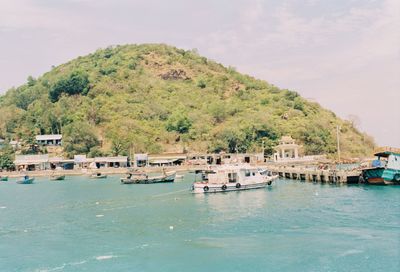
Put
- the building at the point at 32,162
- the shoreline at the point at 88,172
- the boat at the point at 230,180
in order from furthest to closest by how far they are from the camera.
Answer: the building at the point at 32,162 → the shoreline at the point at 88,172 → the boat at the point at 230,180

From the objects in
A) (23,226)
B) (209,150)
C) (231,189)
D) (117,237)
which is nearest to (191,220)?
(117,237)

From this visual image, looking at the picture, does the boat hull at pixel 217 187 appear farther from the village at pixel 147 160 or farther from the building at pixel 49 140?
the building at pixel 49 140

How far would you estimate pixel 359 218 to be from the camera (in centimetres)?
3900

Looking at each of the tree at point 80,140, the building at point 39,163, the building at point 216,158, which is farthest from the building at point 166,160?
the building at point 39,163

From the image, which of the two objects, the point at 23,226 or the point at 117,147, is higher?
the point at 117,147

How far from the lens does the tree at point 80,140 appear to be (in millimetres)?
114875

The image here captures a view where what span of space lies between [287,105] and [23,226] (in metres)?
119

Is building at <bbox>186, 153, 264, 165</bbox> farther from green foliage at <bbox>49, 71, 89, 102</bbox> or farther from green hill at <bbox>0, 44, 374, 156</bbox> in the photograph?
green foliage at <bbox>49, 71, 89, 102</bbox>

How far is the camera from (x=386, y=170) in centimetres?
5950

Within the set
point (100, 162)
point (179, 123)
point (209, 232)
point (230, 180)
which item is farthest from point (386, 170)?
point (179, 123)

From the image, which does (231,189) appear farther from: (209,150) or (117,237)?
(209,150)

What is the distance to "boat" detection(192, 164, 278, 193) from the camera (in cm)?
5891

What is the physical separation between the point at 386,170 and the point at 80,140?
255 ft

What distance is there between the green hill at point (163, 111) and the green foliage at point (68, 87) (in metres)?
0.31
